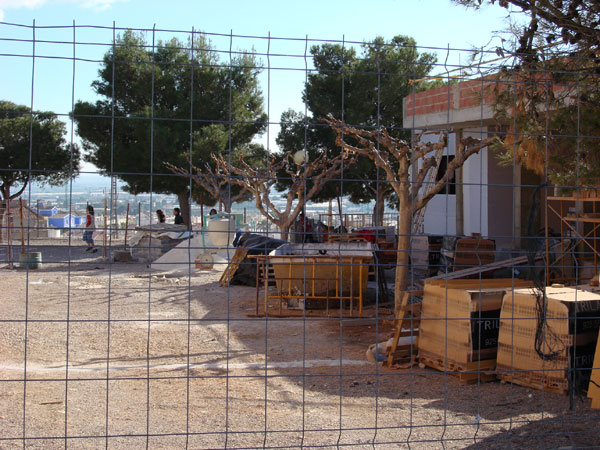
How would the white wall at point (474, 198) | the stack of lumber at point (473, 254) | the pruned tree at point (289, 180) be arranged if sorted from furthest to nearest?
the white wall at point (474, 198)
the stack of lumber at point (473, 254)
the pruned tree at point (289, 180)

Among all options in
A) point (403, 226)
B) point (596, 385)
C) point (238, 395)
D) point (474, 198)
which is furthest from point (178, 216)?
point (596, 385)

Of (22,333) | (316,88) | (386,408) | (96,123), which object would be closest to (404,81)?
(316,88)

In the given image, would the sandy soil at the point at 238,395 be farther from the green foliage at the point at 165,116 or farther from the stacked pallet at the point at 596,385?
the green foliage at the point at 165,116

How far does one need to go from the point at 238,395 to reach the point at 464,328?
2.30 m

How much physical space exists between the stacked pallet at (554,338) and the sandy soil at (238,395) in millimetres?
177

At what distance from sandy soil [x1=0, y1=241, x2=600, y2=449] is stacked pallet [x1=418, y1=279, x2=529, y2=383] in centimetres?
24

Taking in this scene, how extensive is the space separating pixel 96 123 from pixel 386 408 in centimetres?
2212

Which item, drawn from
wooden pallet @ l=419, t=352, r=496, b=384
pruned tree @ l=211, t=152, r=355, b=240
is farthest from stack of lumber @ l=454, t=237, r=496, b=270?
wooden pallet @ l=419, t=352, r=496, b=384

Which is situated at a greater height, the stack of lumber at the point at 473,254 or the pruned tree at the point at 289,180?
the pruned tree at the point at 289,180

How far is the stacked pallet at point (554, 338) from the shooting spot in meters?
5.57

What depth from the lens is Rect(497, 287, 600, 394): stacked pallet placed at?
5570 mm

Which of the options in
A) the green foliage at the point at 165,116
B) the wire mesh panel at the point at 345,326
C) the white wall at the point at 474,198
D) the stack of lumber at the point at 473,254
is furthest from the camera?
the green foliage at the point at 165,116

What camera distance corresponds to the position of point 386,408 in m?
5.36

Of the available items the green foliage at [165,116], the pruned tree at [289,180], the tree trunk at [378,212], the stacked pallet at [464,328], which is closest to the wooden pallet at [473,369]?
the stacked pallet at [464,328]
